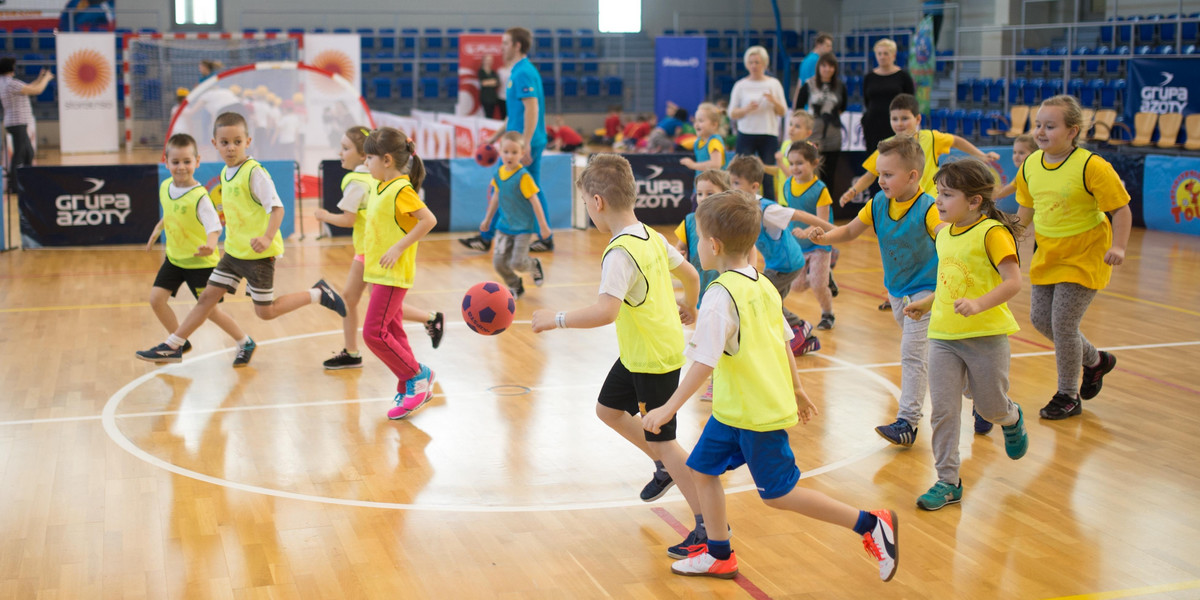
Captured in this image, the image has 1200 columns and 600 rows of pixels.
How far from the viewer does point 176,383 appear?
6688 mm

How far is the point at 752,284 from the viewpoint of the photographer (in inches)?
143

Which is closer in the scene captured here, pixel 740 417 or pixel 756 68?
pixel 740 417

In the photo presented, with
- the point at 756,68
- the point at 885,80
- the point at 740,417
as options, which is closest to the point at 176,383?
the point at 740,417

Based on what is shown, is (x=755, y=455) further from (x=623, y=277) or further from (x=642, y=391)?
(x=623, y=277)

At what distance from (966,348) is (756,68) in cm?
759

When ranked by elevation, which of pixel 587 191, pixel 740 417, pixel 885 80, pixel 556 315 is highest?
pixel 885 80

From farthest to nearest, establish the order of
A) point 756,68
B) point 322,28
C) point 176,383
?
point 322,28
point 756,68
point 176,383

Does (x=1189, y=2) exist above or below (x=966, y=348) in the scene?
above

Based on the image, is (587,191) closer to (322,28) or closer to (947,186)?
(947,186)

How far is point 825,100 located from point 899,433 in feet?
25.1

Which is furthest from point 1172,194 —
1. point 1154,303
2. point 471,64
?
point 471,64

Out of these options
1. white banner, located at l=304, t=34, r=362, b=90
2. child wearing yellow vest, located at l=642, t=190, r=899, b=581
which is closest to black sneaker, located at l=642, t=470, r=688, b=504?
child wearing yellow vest, located at l=642, t=190, r=899, b=581

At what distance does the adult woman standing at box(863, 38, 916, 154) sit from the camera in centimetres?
1155

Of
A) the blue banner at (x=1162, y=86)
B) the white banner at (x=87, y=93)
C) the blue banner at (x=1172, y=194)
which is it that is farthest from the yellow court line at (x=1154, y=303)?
the white banner at (x=87, y=93)
